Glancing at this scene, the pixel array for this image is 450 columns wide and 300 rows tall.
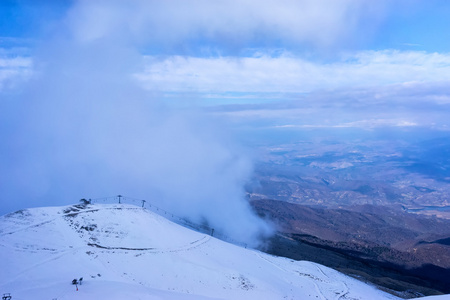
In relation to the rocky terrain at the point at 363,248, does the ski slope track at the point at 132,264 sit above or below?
above

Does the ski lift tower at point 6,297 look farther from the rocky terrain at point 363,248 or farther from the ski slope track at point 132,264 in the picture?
the rocky terrain at point 363,248

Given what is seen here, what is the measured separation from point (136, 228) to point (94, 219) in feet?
17.9

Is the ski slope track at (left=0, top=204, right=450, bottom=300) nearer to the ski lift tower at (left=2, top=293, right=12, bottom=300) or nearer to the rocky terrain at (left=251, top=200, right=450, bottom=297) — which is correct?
the ski lift tower at (left=2, top=293, right=12, bottom=300)

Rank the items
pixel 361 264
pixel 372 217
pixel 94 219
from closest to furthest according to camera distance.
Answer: pixel 94 219, pixel 361 264, pixel 372 217

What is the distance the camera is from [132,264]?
1387 inches

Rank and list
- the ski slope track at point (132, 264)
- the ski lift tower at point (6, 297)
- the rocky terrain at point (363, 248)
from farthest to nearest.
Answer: the rocky terrain at point (363, 248) → the ski slope track at point (132, 264) → the ski lift tower at point (6, 297)

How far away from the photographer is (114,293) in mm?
27188

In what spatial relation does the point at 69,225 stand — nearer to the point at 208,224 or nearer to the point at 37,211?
the point at 37,211

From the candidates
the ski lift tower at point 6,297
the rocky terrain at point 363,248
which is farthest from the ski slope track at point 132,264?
the rocky terrain at point 363,248

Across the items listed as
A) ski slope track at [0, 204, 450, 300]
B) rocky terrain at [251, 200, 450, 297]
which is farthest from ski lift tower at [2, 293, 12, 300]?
rocky terrain at [251, 200, 450, 297]

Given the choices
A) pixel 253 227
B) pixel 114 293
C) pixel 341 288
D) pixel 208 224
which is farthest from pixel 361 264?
pixel 114 293

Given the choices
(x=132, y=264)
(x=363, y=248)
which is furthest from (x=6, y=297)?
(x=363, y=248)

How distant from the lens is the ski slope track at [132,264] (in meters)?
A: 28.7

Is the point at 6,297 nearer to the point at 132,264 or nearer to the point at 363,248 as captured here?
the point at 132,264
